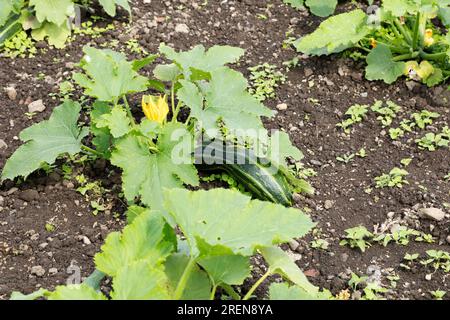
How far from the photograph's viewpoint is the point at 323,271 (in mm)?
3906

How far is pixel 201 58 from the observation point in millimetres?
4477

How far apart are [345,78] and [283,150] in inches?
47.0

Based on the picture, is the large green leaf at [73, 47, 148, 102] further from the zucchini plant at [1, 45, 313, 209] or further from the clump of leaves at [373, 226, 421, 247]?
the clump of leaves at [373, 226, 421, 247]

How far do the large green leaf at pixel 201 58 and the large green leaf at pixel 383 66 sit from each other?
3.59ft

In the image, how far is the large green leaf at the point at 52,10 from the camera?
5199mm

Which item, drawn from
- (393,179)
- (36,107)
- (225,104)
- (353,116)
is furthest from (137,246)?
(353,116)

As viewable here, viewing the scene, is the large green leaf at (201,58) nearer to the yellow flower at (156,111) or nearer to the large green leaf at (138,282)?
the yellow flower at (156,111)

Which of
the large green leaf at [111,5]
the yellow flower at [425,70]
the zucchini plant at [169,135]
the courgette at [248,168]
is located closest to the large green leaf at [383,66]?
the yellow flower at [425,70]

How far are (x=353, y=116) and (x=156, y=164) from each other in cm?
155

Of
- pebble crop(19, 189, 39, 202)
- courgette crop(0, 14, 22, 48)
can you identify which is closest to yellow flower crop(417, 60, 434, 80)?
pebble crop(19, 189, 39, 202)

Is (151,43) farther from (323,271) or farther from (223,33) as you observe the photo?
(323,271)

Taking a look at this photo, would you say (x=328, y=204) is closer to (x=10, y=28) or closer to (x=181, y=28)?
(x=181, y=28)

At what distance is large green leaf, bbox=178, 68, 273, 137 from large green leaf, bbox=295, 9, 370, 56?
952mm
